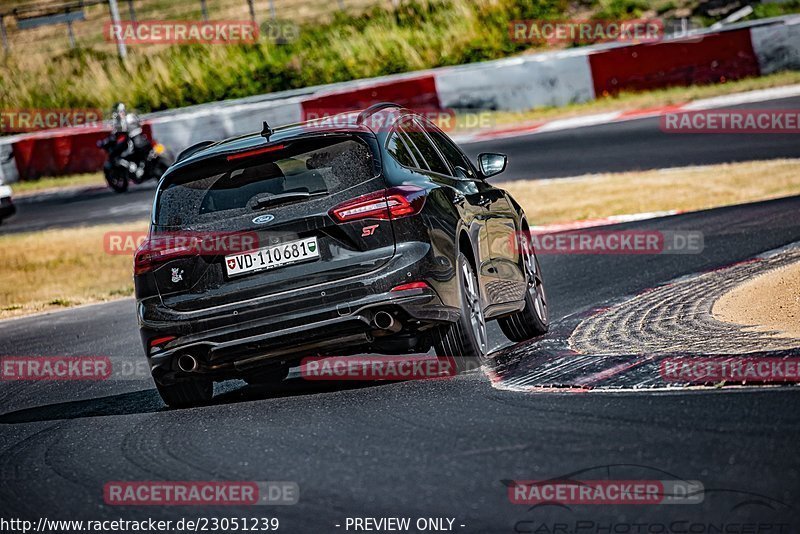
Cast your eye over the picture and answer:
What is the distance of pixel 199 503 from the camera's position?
5.38 meters

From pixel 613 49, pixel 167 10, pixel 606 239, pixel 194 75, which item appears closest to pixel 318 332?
pixel 606 239

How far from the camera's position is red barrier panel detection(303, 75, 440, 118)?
26.7m

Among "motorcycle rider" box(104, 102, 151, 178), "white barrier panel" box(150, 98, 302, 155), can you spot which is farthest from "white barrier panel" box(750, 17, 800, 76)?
"motorcycle rider" box(104, 102, 151, 178)

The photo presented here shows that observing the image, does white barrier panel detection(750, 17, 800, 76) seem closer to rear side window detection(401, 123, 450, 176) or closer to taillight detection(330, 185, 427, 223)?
rear side window detection(401, 123, 450, 176)

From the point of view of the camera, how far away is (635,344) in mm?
7938

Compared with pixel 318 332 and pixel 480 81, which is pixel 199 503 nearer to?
pixel 318 332

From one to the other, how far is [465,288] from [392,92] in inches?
766

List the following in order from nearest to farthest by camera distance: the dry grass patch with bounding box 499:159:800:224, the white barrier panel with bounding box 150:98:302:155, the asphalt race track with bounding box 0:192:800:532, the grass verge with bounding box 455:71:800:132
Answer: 1. the asphalt race track with bounding box 0:192:800:532
2. the dry grass patch with bounding box 499:159:800:224
3. the grass verge with bounding box 455:71:800:132
4. the white barrier panel with bounding box 150:98:302:155

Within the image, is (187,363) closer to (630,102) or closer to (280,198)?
(280,198)

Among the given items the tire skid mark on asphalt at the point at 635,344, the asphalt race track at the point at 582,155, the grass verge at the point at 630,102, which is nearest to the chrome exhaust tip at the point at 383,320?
the tire skid mark on asphalt at the point at 635,344

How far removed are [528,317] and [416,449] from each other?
138 inches

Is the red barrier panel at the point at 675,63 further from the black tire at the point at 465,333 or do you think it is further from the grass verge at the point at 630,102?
the black tire at the point at 465,333

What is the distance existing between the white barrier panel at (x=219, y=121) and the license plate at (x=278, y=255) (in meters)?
20.1

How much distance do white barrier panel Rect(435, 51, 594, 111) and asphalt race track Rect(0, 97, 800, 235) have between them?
238cm
